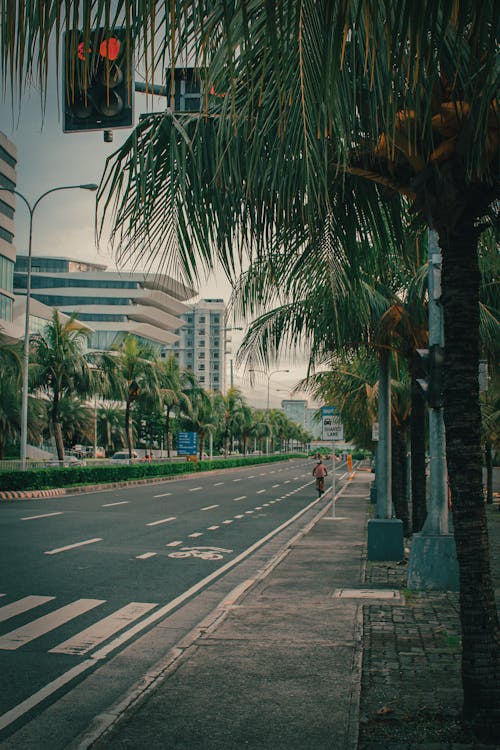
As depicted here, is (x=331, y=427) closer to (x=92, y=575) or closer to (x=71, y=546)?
(x=71, y=546)

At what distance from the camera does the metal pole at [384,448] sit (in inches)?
538

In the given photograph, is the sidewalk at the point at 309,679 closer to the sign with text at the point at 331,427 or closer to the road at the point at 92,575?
the road at the point at 92,575

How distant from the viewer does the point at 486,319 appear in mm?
11570

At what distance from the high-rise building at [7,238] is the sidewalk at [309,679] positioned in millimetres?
52416

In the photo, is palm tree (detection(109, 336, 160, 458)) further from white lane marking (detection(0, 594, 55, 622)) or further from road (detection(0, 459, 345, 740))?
white lane marking (detection(0, 594, 55, 622))

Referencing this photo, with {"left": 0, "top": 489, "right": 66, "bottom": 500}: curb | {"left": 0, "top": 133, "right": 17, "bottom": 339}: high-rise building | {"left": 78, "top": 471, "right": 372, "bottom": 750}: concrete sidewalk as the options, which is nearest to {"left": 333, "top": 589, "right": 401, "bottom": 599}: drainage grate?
{"left": 78, "top": 471, "right": 372, "bottom": 750}: concrete sidewalk

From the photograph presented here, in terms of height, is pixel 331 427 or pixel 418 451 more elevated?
pixel 331 427

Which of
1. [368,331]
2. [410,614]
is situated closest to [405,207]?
[410,614]

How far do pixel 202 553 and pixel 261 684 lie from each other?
9217mm

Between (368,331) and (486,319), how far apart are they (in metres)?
2.14

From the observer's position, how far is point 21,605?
379 inches

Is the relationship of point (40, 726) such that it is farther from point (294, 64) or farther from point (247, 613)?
point (294, 64)

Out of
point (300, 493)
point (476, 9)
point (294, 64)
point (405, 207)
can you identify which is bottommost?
point (300, 493)

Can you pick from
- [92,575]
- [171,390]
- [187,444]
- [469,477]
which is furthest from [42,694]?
[187,444]
